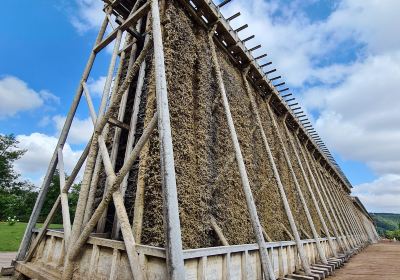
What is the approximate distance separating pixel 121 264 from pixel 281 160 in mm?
11006

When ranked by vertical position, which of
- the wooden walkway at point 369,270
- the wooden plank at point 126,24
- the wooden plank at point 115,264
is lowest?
the wooden walkway at point 369,270

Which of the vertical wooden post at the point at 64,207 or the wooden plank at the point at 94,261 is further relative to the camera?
the vertical wooden post at the point at 64,207

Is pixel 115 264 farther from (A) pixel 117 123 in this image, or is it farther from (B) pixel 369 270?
(B) pixel 369 270

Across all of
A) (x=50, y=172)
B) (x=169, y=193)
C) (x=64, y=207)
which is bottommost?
(x=169, y=193)

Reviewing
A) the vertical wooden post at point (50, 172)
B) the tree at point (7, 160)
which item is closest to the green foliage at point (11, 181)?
the tree at point (7, 160)

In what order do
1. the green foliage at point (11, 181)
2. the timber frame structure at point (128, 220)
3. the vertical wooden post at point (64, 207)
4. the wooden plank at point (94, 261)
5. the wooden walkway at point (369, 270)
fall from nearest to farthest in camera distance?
the timber frame structure at point (128, 220)
the wooden plank at point (94, 261)
the vertical wooden post at point (64, 207)
the wooden walkway at point (369, 270)
the green foliage at point (11, 181)

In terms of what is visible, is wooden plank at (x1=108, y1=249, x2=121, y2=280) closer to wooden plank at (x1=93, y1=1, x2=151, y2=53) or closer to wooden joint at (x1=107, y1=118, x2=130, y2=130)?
wooden joint at (x1=107, y1=118, x2=130, y2=130)

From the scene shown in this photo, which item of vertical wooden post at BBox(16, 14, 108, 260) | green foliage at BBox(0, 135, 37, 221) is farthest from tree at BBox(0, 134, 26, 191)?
vertical wooden post at BBox(16, 14, 108, 260)

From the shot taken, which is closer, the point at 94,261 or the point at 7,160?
the point at 94,261

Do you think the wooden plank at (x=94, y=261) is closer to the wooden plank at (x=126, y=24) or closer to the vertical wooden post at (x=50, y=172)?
the vertical wooden post at (x=50, y=172)

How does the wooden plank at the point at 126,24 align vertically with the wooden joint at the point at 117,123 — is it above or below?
above

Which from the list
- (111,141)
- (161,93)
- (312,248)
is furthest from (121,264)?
(312,248)

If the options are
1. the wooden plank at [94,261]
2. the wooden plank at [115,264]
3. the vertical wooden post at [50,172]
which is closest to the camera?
the wooden plank at [115,264]

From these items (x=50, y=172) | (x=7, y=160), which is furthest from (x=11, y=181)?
(x=50, y=172)
